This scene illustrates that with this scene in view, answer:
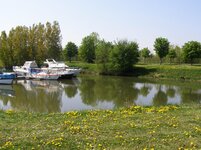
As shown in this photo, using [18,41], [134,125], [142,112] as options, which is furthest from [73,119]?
[18,41]

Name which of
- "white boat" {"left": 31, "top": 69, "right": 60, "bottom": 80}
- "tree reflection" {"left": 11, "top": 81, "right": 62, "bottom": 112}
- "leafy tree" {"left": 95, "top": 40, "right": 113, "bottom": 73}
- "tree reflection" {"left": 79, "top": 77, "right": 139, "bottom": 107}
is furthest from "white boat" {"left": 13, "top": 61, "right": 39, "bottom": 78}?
"tree reflection" {"left": 11, "top": 81, "right": 62, "bottom": 112}

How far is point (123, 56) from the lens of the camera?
62.7 meters

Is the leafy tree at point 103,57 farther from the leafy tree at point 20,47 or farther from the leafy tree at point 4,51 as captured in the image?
the leafy tree at point 4,51

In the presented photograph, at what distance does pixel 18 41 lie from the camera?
65250mm

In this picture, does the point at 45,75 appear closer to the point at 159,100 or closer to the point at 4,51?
the point at 4,51

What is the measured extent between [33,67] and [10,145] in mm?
49298

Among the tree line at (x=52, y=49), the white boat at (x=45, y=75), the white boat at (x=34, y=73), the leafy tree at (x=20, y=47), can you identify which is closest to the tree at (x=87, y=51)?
the tree line at (x=52, y=49)

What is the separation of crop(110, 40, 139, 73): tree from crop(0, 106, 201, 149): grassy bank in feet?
161

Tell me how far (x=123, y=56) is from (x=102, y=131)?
53548 millimetres

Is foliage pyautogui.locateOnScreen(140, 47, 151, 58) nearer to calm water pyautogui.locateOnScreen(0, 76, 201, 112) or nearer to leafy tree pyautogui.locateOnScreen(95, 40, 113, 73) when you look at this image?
leafy tree pyautogui.locateOnScreen(95, 40, 113, 73)

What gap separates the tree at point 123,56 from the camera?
2442 inches

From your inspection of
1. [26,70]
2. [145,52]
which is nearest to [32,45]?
[26,70]

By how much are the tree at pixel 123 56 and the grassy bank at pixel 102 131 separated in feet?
161

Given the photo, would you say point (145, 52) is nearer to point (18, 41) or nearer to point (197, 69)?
point (197, 69)
